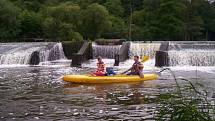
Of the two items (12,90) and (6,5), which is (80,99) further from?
(6,5)

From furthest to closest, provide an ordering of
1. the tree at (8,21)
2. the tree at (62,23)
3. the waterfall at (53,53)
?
the tree at (8,21) → the tree at (62,23) → the waterfall at (53,53)

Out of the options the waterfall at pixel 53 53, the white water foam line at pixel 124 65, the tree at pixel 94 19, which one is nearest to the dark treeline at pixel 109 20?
the tree at pixel 94 19

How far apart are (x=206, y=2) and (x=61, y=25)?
21.4 meters

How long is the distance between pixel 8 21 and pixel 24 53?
17.7 m

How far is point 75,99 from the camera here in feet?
49.8

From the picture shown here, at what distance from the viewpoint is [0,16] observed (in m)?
47.9

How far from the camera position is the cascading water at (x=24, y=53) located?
99.9 feet

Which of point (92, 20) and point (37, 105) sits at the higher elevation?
point (92, 20)

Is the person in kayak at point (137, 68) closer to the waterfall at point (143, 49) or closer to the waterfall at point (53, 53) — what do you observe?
the waterfall at point (53, 53)

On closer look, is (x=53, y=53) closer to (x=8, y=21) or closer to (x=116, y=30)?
(x=8, y=21)

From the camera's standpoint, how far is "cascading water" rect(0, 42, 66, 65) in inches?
1198

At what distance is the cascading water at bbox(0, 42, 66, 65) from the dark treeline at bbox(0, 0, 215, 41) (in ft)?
26.8

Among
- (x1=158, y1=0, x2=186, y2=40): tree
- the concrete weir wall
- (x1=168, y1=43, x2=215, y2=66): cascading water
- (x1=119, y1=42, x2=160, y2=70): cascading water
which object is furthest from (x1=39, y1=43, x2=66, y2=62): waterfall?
(x1=158, y1=0, x2=186, y2=40): tree

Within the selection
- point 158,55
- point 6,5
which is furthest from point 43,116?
point 6,5
